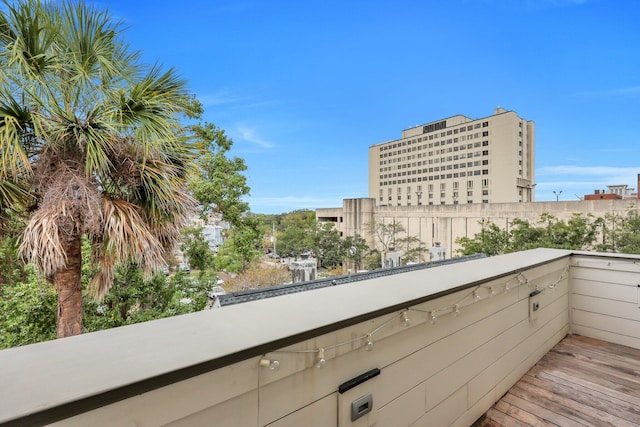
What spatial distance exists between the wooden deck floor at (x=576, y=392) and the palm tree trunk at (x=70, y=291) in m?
3.53

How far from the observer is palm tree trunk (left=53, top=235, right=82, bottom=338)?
2.88 metres

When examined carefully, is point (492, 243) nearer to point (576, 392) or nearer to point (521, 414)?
point (576, 392)

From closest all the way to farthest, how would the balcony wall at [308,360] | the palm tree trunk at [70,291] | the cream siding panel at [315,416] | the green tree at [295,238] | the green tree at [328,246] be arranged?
the balcony wall at [308,360]
the cream siding panel at [315,416]
the palm tree trunk at [70,291]
the green tree at [328,246]
the green tree at [295,238]

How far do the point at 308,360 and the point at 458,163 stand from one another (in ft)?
137

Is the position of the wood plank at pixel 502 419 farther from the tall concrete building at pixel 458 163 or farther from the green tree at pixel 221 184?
the tall concrete building at pixel 458 163

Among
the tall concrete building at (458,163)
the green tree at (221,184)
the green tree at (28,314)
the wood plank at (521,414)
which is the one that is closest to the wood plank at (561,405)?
the wood plank at (521,414)

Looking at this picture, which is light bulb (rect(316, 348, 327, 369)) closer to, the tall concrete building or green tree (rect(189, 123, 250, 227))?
green tree (rect(189, 123, 250, 227))

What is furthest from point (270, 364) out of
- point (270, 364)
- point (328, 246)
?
point (328, 246)

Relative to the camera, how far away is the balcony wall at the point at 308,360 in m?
0.58

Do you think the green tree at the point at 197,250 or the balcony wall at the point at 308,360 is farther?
the green tree at the point at 197,250

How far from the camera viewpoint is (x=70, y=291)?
298cm

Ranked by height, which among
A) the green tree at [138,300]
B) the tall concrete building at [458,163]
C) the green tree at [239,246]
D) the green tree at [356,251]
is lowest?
the green tree at [356,251]

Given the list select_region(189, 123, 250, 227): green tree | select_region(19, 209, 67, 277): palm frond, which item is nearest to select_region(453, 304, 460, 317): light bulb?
select_region(19, 209, 67, 277): palm frond

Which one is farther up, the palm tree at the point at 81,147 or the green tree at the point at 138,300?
the palm tree at the point at 81,147
